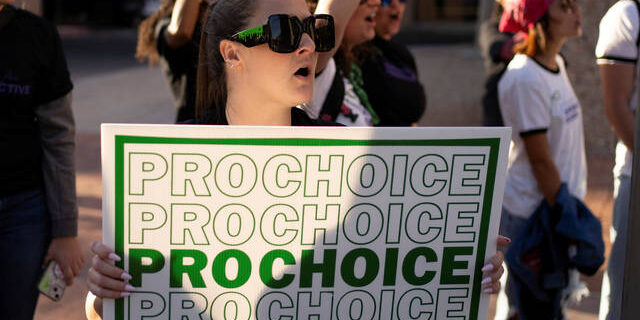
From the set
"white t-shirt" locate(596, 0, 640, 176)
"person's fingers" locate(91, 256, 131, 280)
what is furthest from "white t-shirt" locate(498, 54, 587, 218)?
"person's fingers" locate(91, 256, 131, 280)

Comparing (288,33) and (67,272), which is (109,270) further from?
(67,272)

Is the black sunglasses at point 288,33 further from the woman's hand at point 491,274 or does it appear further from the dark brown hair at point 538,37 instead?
the dark brown hair at point 538,37

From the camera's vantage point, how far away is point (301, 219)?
1.84 metres

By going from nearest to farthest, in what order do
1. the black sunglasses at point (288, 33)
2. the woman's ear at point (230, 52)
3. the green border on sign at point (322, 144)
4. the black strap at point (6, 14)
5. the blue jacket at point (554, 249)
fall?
the green border on sign at point (322, 144) → the black sunglasses at point (288, 33) → the woman's ear at point (230, 52) → the black strap at point (6, 14) → the blue jacket at point (554, 249)

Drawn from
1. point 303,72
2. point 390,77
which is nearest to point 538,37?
point 390,77

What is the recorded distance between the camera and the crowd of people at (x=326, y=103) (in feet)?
6.47

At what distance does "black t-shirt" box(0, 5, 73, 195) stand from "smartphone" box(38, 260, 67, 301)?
313 millimetres

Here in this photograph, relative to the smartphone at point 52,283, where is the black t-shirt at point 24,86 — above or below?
above

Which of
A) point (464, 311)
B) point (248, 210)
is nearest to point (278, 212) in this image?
point (248, 210)

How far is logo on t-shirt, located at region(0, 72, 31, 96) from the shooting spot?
2750 millimetres

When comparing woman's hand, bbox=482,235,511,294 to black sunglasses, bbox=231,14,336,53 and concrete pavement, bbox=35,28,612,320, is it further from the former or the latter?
concrete pavement, bbox=35,28,612,320

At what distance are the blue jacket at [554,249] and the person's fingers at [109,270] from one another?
2.26m

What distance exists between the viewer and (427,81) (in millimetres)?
12742

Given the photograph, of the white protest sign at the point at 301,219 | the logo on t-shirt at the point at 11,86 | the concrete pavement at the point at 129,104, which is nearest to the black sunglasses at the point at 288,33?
the white protest sign at the point at 301,219
